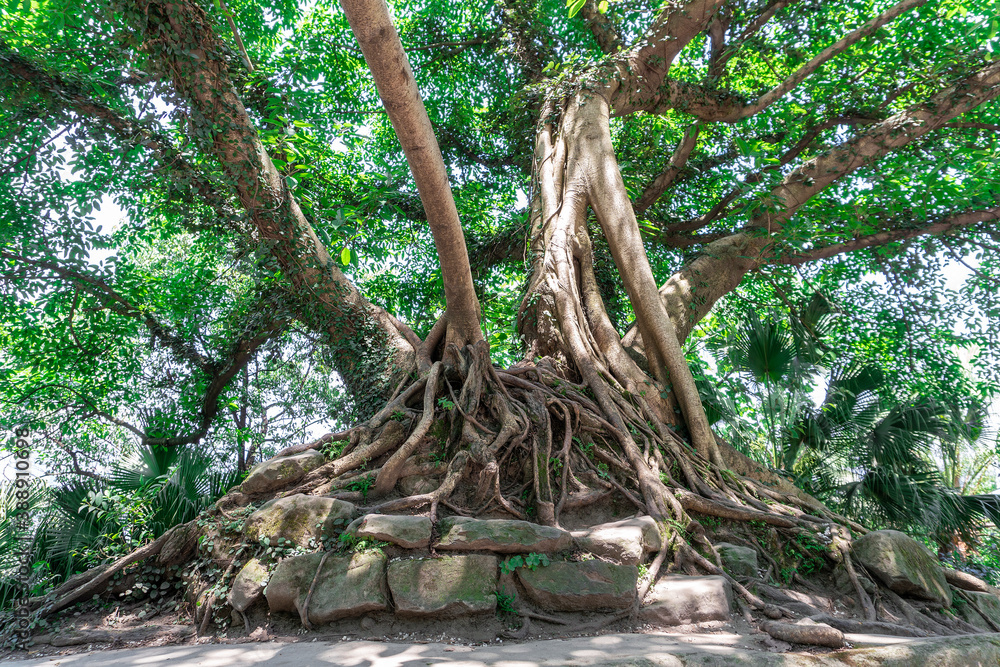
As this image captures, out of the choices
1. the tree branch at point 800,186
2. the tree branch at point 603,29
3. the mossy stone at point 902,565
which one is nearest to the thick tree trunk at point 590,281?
the tree branch at point 800,186

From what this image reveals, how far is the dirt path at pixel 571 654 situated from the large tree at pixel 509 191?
1013 mm

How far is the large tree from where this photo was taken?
444cm

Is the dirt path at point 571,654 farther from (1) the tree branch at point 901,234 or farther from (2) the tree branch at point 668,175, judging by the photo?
(2) the tree branch at point 668,175

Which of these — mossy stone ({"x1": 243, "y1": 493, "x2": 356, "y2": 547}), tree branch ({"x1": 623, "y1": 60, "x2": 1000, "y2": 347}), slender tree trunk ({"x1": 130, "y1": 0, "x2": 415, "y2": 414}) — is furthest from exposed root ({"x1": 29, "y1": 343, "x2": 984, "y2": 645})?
tree branch ({"x1": 623, "y1": 60, "x2": 1000, "y2": 347})

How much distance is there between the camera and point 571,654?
8.44 feet

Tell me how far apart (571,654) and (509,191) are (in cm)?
898

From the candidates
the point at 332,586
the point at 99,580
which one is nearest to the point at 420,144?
the point at 332,586

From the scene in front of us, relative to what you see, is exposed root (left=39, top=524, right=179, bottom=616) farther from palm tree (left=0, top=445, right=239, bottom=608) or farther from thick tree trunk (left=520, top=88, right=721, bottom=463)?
thick tree trunk (left=520, top=88, right=721, bottom=463)

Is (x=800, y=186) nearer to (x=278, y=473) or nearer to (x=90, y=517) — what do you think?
(x=278, y=473)

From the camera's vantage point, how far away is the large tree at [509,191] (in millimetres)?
4441

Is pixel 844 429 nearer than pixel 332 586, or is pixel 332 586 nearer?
pixel 332 586

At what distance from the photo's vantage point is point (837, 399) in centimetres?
734

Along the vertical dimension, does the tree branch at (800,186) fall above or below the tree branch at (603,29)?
below

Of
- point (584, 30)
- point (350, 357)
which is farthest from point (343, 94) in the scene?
point (350, 357)
